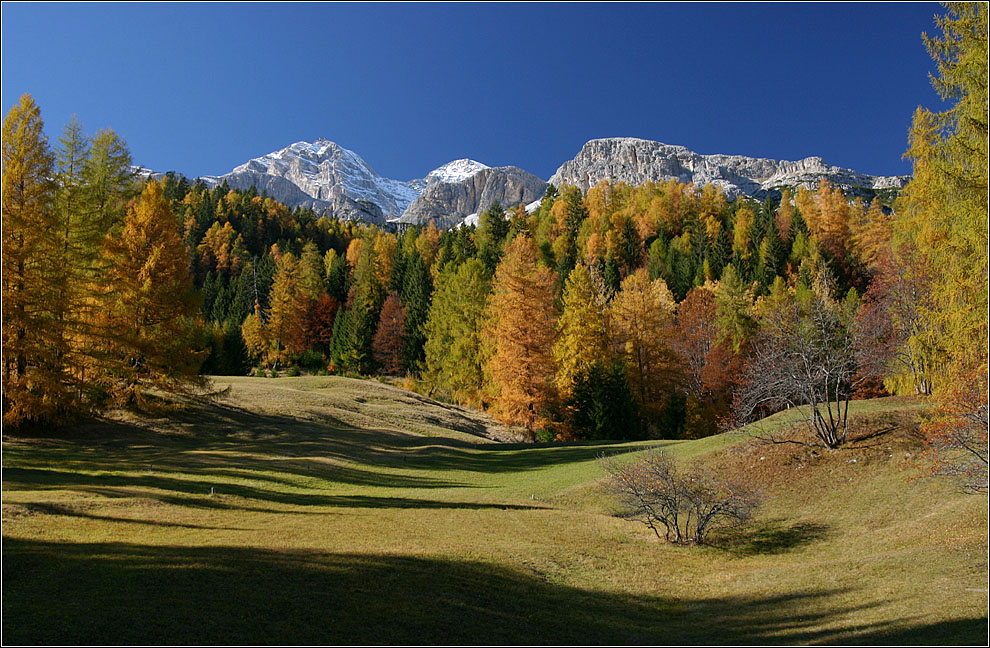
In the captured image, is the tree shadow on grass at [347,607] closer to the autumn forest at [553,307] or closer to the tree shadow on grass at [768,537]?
the tree shadow on grass at [768,537]

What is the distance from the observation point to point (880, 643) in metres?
7.95

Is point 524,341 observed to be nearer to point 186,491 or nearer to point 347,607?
point 186,491

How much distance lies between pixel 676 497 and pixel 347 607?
37.4 ft

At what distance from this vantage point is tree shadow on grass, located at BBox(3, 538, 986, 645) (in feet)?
23.6

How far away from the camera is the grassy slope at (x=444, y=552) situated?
798 cm

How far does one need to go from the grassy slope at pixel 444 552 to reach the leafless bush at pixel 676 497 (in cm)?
74

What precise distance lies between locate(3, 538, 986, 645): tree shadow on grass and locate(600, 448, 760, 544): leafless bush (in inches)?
192

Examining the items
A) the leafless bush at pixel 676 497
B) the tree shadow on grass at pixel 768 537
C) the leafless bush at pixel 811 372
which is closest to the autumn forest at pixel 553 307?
the leafless bush at pixel 811 372

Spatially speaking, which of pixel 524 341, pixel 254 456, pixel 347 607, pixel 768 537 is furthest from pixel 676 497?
pixel 524 341

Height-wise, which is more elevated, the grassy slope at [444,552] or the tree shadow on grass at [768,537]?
the grassy slope at [444,552]

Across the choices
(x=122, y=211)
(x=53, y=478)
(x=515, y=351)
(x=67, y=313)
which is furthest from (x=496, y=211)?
(x=53, y=478)

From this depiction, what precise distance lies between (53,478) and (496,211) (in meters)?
80.3

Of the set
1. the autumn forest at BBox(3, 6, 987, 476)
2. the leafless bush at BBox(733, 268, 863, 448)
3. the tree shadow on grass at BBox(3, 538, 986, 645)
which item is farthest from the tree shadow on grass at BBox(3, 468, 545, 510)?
the leafless bush at BBox(733, 268, 863, 448)

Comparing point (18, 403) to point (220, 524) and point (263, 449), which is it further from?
point (220, 524)
